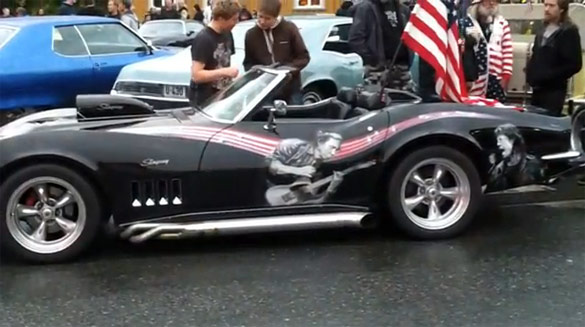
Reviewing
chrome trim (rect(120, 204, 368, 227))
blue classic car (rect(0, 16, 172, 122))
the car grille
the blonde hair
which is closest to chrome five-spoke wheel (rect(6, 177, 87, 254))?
chrome trim (rect(120, 204, 368, 227))

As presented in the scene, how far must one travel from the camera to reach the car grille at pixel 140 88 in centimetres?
1060

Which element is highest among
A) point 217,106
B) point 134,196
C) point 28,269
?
point 217,106

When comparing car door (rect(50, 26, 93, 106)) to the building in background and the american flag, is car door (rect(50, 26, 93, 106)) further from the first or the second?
the building in background

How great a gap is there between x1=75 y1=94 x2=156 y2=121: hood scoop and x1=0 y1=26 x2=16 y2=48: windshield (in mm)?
5609

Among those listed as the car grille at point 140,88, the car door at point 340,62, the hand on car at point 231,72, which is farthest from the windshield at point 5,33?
the hand on car at point 231,72

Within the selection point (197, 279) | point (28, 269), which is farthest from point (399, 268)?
point (28, 269)

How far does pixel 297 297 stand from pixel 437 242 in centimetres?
146

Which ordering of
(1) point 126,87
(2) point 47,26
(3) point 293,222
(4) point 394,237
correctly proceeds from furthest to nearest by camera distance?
1. (2) point 47,26
2. (1) point 126,87
3. (4) point 394,237
4. (3) point 293,222

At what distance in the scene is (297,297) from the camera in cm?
514

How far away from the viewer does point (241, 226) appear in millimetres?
5891

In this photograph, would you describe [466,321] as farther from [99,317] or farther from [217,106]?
[217,106]

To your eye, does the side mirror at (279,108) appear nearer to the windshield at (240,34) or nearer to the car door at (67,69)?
the windshield at (240,34)

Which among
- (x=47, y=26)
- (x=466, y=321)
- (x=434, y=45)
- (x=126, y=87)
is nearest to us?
(x=466, y=321)

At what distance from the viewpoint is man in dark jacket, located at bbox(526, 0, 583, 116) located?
323 inches
